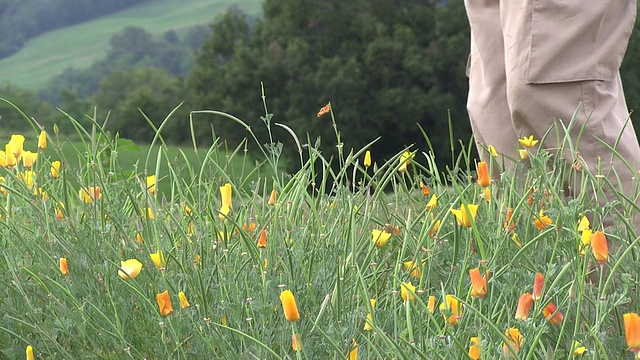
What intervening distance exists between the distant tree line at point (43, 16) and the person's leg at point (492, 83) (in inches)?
2945

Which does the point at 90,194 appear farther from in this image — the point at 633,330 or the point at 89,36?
the point at 89,36

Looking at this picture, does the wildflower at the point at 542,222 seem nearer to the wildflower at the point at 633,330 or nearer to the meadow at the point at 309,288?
the meadow at the point at 309,288

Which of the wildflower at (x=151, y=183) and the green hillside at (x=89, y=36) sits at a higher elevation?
the wildflower at (x=151, y=183)

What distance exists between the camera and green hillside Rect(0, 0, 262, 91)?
6506 cm

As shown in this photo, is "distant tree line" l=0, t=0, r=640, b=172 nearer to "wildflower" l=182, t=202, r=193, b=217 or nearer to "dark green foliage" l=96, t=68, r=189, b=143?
"dark green foliage" l=96, t=68, r=189, b=143

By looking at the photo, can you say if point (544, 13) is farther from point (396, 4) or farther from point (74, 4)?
point (74, 4)

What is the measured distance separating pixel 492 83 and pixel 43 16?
78614 millimetres

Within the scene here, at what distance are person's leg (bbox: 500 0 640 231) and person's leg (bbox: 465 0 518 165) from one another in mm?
170

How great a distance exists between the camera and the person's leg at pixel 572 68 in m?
2.03

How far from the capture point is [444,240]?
1828 mm

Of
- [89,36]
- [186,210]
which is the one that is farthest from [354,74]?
[89,36]

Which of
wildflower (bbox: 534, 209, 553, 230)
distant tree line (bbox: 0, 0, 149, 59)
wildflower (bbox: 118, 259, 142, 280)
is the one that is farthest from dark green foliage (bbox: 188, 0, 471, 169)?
distant tree line (bbox: 0, 0, 149, 59)

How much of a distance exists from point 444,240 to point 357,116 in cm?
2405

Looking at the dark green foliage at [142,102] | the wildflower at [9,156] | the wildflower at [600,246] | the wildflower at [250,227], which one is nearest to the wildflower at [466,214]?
the wildflower at [600,246]
